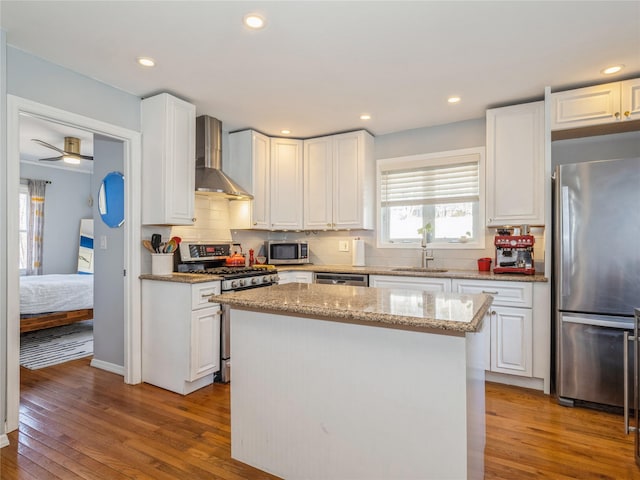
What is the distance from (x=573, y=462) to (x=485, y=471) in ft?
1.67

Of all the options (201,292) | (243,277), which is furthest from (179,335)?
(243,277)

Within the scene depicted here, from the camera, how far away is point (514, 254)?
3.14 m

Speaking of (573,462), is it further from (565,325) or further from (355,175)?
(355,175)

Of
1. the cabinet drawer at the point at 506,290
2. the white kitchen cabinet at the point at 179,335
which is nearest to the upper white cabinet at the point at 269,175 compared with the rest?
the white kitchen cabinet at the point at 179,335

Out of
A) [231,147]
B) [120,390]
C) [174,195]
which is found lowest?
[120,390]

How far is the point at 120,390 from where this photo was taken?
9.50ft

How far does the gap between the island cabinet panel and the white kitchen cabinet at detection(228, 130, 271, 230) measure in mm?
2220

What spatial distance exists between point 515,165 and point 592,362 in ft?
5.39

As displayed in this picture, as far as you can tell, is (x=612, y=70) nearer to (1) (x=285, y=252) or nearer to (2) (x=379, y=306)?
(2) (x=379, y=306)

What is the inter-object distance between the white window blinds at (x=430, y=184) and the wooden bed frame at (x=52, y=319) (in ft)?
13.8

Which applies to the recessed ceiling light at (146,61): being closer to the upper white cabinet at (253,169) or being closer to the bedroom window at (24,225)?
the upper white cabinet at (253,169)

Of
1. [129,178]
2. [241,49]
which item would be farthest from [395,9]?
[129,178]

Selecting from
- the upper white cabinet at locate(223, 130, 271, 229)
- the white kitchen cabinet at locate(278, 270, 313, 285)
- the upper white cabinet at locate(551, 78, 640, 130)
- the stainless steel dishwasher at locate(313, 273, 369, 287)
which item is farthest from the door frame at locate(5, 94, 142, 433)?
the upper white cabinet at locate(551, 78, 640, 130)

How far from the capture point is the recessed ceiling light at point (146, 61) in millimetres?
2416
